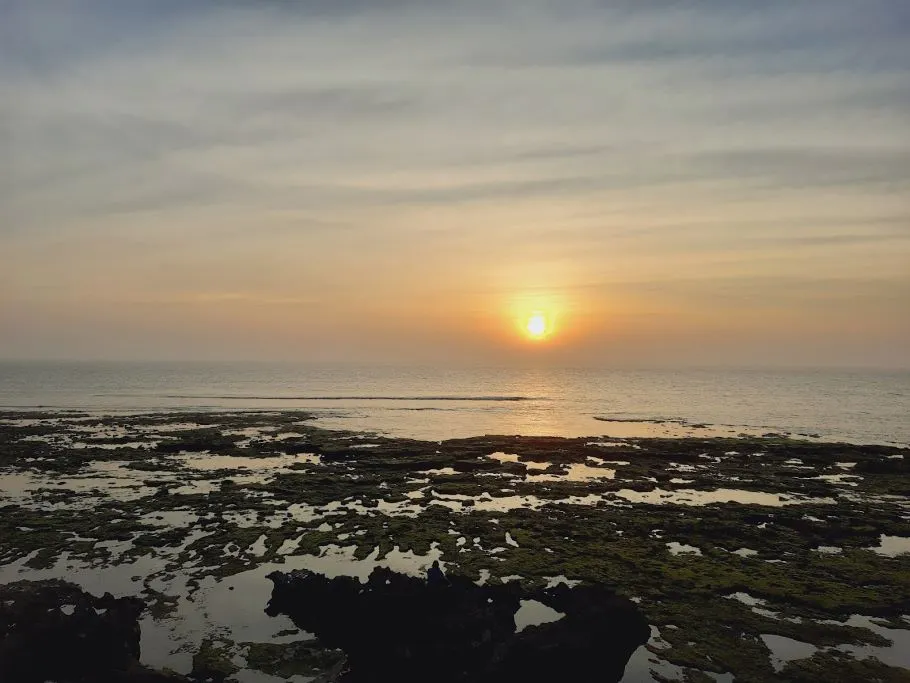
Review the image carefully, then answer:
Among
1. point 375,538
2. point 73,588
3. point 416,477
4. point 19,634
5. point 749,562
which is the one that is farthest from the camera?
point 416,477

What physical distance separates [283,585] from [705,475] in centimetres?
2957

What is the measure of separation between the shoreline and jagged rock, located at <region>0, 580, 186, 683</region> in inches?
44.2

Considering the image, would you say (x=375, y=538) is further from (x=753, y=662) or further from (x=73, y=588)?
(x=753, y=662)

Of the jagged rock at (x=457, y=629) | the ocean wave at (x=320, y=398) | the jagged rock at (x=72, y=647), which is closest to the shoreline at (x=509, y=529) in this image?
the jagged rock at (x=72, y=647)

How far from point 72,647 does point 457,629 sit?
8.43m

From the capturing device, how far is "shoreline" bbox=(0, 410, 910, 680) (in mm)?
16781

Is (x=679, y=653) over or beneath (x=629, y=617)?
beneath

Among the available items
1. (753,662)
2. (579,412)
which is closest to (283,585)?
(753,662)

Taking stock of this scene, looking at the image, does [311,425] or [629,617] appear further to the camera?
[311,425]

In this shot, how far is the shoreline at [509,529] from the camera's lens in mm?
16781

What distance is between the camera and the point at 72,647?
531 inches

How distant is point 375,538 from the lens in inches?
949

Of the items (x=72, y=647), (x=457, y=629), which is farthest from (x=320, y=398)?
(x=457, y=629)

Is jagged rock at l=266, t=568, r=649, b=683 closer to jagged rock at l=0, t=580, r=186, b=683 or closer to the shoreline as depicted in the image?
the shoreline
